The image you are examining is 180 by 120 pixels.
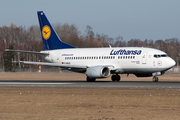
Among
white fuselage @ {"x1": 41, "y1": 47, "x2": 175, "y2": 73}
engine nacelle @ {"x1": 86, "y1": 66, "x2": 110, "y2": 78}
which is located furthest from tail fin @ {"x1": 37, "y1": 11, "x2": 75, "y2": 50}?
engine nacelle @ {"x1": 86, "y1": 66, "x2": 110, "y2": 78}

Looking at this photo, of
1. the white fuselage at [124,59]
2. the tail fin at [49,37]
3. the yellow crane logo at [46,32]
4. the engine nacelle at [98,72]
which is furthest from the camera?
the yellow crane logo at [46,32]

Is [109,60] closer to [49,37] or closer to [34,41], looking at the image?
[49,37]

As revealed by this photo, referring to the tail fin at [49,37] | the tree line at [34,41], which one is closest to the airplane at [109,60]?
the tail fin at [49,37]

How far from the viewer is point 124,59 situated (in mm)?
35812

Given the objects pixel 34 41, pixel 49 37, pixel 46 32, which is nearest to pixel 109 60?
pixel 49 37

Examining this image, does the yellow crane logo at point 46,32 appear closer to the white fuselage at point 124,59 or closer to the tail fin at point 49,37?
the tail fin at point 49,37

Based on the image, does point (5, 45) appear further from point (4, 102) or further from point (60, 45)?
point (4, 102)

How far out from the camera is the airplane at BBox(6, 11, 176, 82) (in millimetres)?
34406

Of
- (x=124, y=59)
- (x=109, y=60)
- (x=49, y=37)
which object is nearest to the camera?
(x=124, y=59)

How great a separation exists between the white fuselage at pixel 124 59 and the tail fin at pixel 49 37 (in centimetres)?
194

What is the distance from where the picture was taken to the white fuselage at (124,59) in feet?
112

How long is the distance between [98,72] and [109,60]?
108 inches

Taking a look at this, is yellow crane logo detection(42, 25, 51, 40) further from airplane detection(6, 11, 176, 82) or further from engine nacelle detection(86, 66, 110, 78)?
engine nacelle detection(86, 66, 110, 78)

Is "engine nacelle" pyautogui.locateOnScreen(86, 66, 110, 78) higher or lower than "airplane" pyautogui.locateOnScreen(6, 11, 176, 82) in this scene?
lower
